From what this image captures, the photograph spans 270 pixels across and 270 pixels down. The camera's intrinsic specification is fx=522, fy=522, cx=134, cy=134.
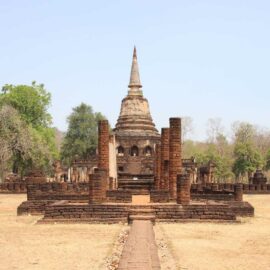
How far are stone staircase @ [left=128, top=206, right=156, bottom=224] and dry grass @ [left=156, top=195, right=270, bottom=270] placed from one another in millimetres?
390

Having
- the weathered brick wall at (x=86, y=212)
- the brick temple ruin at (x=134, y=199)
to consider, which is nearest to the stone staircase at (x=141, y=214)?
the brick temple ruin at (x=134, y=199)

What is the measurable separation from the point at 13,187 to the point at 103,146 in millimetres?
14243

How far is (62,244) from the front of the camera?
349 inches

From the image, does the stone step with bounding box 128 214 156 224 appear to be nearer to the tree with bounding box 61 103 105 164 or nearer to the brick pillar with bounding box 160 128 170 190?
the brick pillar with bounding box 160 128 170 190

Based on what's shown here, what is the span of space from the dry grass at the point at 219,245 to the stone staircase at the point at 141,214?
39cm

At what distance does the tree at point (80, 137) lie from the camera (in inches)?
2130

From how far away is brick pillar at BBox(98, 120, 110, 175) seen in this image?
17.7 meters

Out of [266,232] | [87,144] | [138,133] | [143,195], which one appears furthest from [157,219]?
[87,144]

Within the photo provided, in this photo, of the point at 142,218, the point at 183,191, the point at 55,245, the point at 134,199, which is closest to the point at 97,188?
the point at 183,191

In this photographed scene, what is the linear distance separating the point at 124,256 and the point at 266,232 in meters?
4.88

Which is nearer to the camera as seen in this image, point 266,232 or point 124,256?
point 124,256

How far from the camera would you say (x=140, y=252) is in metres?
7.39

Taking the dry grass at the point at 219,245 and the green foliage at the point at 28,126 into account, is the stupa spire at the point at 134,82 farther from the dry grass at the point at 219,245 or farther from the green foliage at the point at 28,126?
the dry grass at the point at 219,245

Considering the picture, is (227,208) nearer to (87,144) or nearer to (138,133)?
(138,133)
